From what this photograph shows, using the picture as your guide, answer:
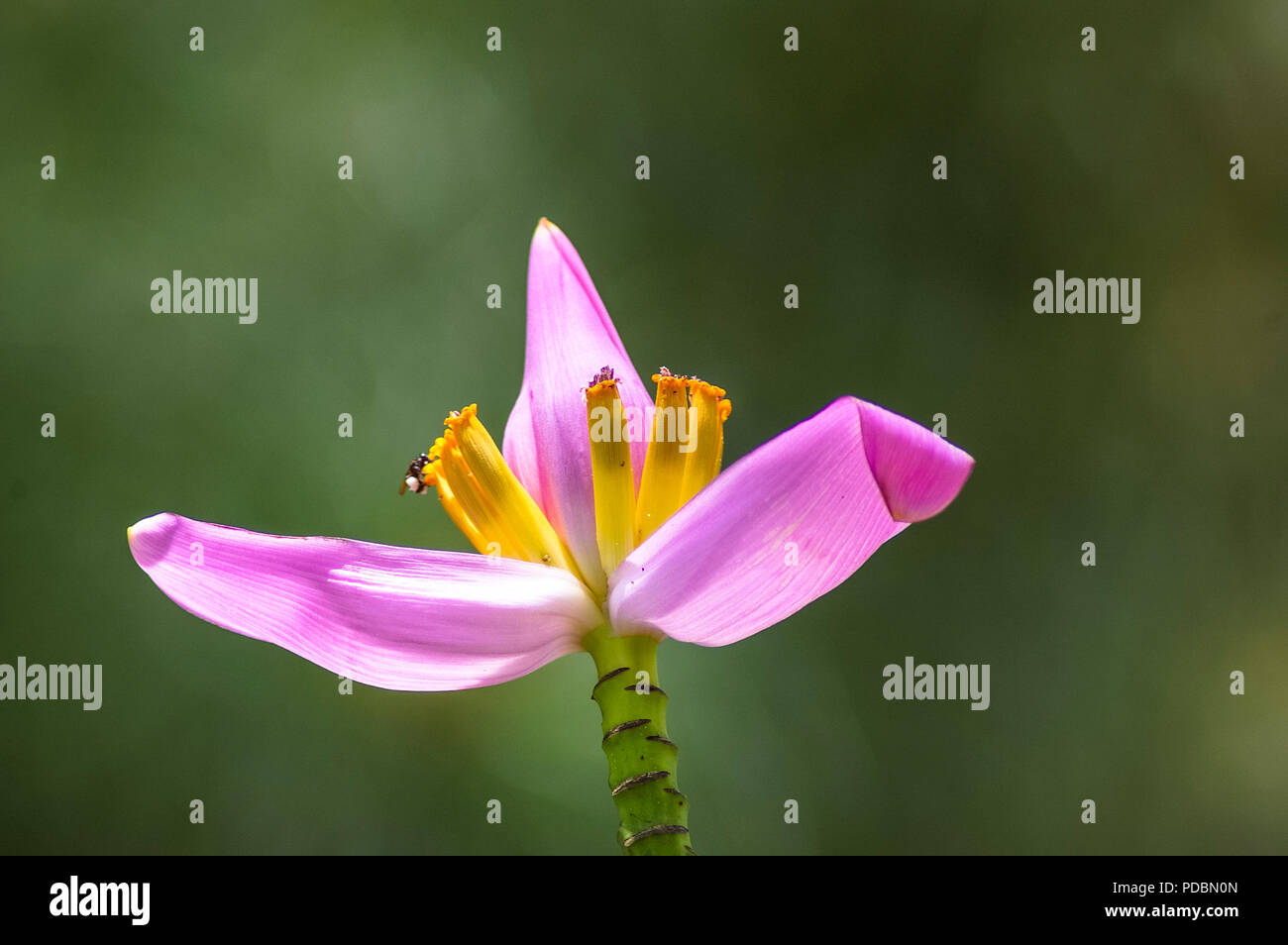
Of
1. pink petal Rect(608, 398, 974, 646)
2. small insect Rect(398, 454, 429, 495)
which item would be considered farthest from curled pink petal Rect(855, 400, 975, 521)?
small insect Rect(398, 454, 429, 495)

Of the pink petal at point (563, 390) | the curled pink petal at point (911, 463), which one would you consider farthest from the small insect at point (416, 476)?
the curled pink petal at point (911, 463)

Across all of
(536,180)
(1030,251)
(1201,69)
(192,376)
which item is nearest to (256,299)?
(192,376)

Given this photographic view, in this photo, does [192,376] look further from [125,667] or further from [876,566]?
[876,566]

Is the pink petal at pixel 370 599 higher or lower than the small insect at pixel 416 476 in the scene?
lower

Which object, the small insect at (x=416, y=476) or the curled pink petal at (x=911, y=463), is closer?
the curled pink petal at (x=911, y=463)

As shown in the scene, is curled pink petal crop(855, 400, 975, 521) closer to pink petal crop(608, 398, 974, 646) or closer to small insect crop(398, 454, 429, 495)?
pink petal crop(608, 398, 974, 646)

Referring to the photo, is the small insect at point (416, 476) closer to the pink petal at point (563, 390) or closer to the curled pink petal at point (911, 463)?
the pink petal at point (563, 390)
